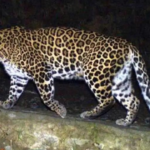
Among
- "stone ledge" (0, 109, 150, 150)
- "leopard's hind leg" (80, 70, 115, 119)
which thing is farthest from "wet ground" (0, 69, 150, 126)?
"stone ledge" (0, 109, 150, 150)

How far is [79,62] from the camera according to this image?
8195mm

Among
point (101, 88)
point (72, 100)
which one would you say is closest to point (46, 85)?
point (101, 88)

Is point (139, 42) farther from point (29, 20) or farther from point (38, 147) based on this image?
point (38, 147)

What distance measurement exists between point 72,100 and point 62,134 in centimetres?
224

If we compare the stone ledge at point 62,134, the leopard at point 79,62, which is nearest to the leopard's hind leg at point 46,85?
the leopard at point 79,62

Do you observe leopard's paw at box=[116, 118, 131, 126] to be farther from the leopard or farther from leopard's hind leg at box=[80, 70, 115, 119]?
leopard's hind leg at box=[80, 70, 115, 119]

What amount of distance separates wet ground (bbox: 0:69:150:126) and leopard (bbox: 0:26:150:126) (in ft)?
1.92

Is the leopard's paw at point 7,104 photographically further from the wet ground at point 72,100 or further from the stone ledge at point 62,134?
the stone ledge at point 62,134

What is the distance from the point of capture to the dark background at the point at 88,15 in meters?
13.1

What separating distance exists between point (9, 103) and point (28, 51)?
937mm

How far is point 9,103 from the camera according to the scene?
343 inches

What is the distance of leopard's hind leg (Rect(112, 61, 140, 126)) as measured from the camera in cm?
815

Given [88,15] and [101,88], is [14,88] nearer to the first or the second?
[101,88]

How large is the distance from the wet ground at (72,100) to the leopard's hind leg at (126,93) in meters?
0.50
